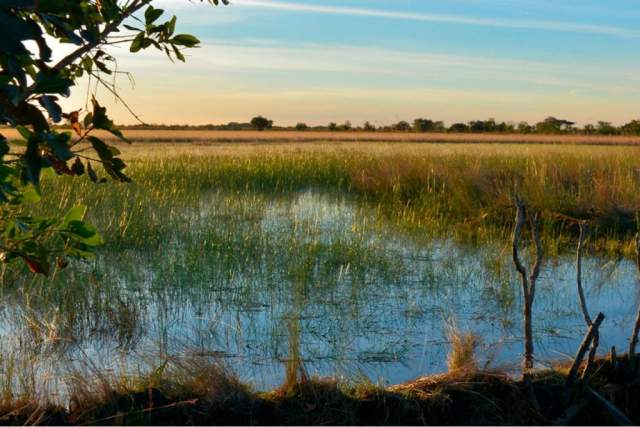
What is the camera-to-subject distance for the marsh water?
310 centimetres

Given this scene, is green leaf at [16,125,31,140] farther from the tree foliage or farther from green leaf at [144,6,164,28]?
green leaf at [144,6,164,28]

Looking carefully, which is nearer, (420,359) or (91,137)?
(91,137)

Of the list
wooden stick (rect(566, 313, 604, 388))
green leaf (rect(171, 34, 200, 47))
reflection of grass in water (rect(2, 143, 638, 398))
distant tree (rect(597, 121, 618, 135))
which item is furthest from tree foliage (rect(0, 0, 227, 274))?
distant tree (rect(597, 121, 618, 135))

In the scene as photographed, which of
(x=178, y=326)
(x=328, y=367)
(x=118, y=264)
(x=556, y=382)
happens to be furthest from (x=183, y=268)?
(x=556, y=382)

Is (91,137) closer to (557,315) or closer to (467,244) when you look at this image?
(557,315)

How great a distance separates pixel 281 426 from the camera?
91.8 inches

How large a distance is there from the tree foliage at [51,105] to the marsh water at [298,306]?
2.27 ft

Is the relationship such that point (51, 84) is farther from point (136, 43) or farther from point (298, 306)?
point (298, 306)

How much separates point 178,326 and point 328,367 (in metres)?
0.99

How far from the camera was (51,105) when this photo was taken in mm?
1419

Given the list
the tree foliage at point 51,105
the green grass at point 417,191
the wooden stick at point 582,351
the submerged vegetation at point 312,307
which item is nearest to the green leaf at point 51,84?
the tree foliage at point 51,105

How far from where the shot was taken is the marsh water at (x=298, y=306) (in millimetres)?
3096

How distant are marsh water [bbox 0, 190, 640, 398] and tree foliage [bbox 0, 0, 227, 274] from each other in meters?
0.69

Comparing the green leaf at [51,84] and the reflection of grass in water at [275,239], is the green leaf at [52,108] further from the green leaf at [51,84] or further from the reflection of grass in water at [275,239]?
the reflection of grass in water at [275,239]
